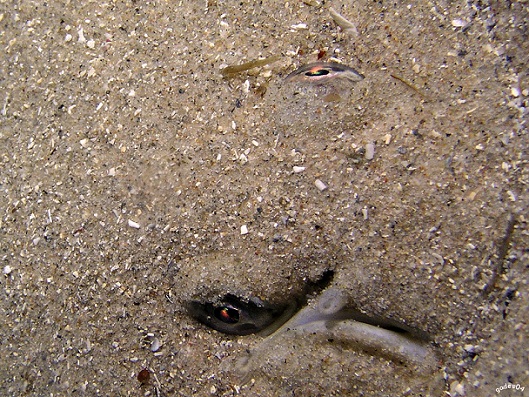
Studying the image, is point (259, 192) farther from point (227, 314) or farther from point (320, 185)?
point (227, 314)

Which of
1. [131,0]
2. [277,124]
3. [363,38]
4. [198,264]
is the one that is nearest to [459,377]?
[198,264]

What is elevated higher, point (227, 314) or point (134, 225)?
point (134, 225)

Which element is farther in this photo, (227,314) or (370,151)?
(227,314)

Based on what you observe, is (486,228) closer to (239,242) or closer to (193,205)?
(239,242)

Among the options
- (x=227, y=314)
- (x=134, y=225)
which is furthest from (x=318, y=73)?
(x=227, y=314)

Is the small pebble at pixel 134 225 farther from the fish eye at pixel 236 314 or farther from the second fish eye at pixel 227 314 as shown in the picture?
the second fish eye at pixel 227 314
